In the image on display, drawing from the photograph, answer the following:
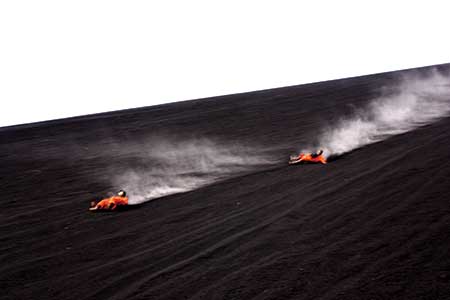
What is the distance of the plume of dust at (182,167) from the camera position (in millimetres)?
13438

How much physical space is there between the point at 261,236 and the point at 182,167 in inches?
376

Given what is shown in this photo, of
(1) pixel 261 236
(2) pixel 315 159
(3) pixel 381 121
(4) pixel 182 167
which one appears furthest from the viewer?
(3) pixel 381 121

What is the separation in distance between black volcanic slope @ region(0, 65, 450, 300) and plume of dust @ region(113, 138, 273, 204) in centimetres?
100

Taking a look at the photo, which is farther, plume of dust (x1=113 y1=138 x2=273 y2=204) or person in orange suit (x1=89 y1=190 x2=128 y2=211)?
plume of dust (x1=113 y1=138 x2=273 y2=204)

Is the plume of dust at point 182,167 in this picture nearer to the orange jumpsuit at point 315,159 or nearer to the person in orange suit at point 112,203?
the person in orange suit at point 112,203

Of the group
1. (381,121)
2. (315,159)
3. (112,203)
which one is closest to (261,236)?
(112,203)

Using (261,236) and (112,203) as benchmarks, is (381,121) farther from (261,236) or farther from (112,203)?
(261,236)

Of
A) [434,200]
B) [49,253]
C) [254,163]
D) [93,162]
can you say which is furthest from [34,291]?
[93,162]

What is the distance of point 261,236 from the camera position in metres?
7.48

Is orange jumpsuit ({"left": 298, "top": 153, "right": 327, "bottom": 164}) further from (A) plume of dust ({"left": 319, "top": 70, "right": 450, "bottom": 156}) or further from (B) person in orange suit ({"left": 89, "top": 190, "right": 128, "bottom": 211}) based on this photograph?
(B) person in orange suit ({"left": 89, "top": 190, "right": 128, "bottom": 211})

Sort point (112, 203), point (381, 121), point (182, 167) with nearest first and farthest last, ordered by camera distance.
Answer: point (112, 203)
point (182, 167)
point (381, 121)

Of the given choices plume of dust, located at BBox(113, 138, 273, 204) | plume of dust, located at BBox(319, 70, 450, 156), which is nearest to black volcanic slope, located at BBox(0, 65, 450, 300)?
plume of dust, located at BBox(113, 138, 273, 204)

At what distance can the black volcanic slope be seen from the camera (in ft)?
18.2

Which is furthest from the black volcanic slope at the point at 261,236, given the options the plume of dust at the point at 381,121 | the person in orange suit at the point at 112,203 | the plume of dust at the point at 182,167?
the plume of dust at the point at 381,121
